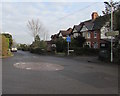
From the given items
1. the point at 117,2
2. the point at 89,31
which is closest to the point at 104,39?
the point at 89,31

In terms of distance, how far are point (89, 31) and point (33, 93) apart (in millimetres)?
41492

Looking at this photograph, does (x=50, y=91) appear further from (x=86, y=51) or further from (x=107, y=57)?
(x=86, y=51)

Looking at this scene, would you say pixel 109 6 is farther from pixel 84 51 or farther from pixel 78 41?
pixel 78 41

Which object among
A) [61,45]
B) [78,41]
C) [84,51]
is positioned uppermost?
[78,41]

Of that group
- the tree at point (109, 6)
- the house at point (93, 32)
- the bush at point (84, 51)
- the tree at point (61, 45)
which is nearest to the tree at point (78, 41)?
the house at point (93, 32)

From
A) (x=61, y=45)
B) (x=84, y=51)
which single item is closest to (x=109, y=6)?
(x=84, y=51)

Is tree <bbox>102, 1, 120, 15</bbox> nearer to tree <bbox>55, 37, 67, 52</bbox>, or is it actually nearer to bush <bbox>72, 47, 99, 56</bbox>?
bush <bbox>72, 47, 99, 56</bbox>

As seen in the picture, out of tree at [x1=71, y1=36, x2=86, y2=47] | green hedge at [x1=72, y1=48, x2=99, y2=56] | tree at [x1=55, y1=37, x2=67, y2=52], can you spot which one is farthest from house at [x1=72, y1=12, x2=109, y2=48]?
tree at [x1=55, y1=37, x2=67, y2=52]

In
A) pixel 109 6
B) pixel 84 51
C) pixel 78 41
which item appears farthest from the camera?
pixel 78 41

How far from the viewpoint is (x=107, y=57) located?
20953 millimetres

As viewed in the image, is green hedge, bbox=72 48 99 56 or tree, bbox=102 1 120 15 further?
green hedge, bbox=72 48 99 56

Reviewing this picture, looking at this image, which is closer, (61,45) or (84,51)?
(84,51)

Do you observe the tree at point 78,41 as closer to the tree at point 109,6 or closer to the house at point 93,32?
the house at point 93,32

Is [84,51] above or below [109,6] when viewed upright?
below
